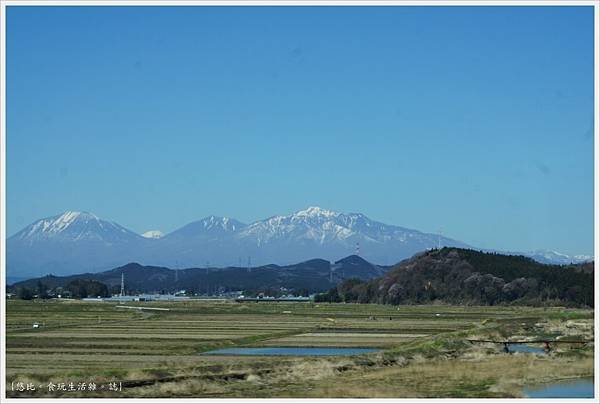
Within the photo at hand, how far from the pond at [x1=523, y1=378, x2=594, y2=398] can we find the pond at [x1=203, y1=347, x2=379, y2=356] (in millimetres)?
10673

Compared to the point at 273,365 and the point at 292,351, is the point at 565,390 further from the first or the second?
the point at 292,351

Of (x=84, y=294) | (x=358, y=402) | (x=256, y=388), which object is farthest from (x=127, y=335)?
(x=84, y=294)

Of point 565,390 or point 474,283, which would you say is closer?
point 565,390

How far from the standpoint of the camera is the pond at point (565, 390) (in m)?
25.4

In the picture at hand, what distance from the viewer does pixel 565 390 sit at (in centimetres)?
2675

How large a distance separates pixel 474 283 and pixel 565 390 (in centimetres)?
9362

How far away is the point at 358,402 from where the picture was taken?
22.6 m

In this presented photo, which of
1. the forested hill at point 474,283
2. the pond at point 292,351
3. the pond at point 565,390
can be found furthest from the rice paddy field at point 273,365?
the forested hill at point 474,283

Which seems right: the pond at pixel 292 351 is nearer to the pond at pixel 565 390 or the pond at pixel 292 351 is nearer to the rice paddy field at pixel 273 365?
the rice paddy field at pixel 273 365

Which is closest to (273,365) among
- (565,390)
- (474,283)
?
(565,390)

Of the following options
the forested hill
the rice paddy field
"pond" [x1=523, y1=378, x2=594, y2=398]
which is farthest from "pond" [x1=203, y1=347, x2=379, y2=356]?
the forested hill

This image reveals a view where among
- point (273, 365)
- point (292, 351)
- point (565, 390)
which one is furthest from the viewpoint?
point (292, 351)

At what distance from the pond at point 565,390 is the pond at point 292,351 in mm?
10673

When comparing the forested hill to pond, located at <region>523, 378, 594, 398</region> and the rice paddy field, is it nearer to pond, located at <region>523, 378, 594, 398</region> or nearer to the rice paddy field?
the rice paddy field
